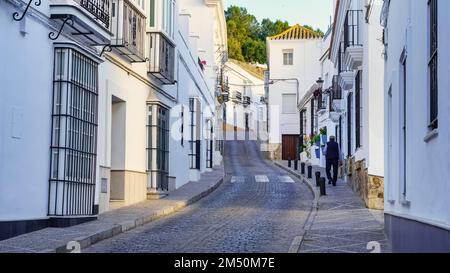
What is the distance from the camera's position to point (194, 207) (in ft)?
59.9

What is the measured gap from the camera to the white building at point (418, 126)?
6168 mm

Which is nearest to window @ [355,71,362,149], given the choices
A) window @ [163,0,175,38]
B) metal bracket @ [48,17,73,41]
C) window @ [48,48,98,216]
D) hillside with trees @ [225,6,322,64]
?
window @ [163,0,175,38]

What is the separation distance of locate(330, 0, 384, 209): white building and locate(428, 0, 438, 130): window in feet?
30.7

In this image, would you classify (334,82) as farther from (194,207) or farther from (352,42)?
(194,207)

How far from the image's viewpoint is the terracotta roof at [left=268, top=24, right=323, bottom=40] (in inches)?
1955

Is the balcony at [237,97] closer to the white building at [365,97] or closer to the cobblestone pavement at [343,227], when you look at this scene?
the white building at [365,97]

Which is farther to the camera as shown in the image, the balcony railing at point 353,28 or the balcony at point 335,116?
the balcony at point 335,116

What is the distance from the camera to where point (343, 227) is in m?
13.3

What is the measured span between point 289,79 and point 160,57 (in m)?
31.3

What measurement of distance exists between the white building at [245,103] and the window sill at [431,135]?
49192mm

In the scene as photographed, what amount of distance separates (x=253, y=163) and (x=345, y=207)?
83.1 feet

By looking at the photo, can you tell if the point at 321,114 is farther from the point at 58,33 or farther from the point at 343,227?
the point at 58,33

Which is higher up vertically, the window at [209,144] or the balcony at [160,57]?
the balcony at [160,57]

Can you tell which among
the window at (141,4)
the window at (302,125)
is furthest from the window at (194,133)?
the window at (302,125)
